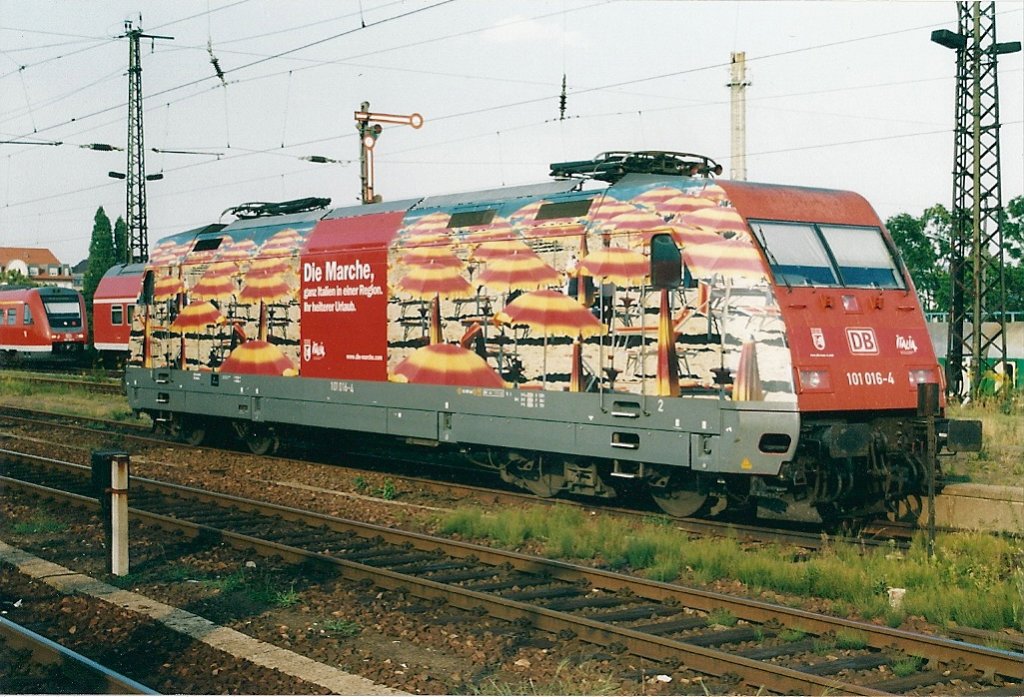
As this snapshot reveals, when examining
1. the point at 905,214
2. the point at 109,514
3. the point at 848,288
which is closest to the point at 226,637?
the point at 109,514

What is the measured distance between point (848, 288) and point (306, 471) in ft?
27.4

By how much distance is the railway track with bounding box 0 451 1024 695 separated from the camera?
657 centimetres

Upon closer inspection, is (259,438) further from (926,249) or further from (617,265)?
(926,249)

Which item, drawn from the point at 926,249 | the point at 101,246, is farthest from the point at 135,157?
the point at 101,246

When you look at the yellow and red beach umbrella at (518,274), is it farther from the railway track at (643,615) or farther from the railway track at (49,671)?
the railway track at (49,671)

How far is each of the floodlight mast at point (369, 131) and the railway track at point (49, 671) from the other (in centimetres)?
1635

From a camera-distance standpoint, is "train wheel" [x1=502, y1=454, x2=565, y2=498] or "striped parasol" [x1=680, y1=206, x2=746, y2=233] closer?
"striped parasol" [x1=680, y1=206, x2=746, y2=233]

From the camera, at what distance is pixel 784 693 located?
6340 millimetres

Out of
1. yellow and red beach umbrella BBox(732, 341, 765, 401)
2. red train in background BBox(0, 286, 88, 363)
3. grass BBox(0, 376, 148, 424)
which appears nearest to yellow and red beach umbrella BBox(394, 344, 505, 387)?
yellow and red beach umbrella BBox(732, 341, 765, 401)

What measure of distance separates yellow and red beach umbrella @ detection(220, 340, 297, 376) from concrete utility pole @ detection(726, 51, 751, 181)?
1179 inches

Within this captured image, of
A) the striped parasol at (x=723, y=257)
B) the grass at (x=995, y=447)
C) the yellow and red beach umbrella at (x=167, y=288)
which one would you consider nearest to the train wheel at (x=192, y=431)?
the yellow and red beach umbrella at (x=167, y=288)

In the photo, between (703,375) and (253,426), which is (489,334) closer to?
(703,375)

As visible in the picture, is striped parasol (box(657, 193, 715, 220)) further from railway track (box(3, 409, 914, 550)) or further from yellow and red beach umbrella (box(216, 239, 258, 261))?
yellow and red beach umbrella (box(216, 239, 258, 261))

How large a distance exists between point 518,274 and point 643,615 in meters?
5.14
